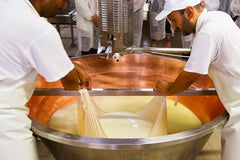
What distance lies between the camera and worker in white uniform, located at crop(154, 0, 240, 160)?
3.40 feet

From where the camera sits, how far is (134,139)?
1.01m

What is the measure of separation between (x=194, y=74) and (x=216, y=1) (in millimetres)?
2455

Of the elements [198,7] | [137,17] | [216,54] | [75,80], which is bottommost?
[137,17]

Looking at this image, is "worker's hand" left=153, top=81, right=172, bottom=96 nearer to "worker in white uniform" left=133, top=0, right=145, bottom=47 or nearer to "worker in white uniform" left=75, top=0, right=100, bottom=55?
"worker in white uniform" left=75, top=0, right=100, bottom=55

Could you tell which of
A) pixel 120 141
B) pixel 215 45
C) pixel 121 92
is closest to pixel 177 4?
pixel 215 45

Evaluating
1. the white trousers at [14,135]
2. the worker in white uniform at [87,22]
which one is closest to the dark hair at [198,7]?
the white trousers at [14,135]

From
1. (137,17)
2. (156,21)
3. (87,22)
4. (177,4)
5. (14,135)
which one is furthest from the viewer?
(156,21)

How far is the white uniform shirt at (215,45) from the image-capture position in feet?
3.37

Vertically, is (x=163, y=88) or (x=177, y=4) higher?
(x=177, y=4)

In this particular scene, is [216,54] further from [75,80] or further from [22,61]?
[22,61]

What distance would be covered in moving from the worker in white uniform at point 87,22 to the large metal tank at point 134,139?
2.80 feet

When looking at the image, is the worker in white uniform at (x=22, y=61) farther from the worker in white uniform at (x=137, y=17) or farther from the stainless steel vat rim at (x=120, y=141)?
the worker in white uniform at (x=137, y=17)

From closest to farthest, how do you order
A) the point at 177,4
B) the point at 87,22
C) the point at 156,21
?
1. the point at 177,4
2. the point at 87,22
3. the point at 156,21

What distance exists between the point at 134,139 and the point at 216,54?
0.57 meters
